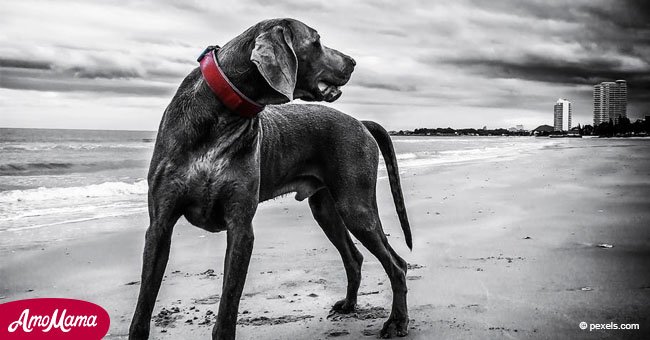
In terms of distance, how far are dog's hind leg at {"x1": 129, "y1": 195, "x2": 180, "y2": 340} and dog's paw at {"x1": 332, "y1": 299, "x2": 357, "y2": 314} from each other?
1.59 m

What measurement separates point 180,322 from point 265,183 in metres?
1.22

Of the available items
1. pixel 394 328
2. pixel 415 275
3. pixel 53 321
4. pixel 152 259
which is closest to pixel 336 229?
pixel 394 328

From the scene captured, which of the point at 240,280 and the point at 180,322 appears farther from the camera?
the point at 180,322

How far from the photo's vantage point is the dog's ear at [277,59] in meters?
Result: 3.09

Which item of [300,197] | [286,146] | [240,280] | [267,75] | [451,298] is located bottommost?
[451,298]

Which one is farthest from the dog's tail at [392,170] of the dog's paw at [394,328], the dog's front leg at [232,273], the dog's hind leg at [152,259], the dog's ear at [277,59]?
the dog's hind leg at [152,259]

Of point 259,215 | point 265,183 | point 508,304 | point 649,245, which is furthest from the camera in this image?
point 259,215

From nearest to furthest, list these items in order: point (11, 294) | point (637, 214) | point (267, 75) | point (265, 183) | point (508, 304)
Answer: point (267, 75) → point (265, 183) → point (508, 304) → point (11, 294) → point (637, 214)

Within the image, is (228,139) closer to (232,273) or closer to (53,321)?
(232,273)

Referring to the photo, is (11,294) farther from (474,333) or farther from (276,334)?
(474,333)

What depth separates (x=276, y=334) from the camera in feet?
12.8

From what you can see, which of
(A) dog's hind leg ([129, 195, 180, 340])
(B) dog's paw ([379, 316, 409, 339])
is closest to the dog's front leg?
(A) dog's hind leg ([129, 195, 180, 340])

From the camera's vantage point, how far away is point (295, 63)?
3287 millimetres

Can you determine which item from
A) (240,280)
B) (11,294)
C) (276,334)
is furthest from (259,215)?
(240,280)
